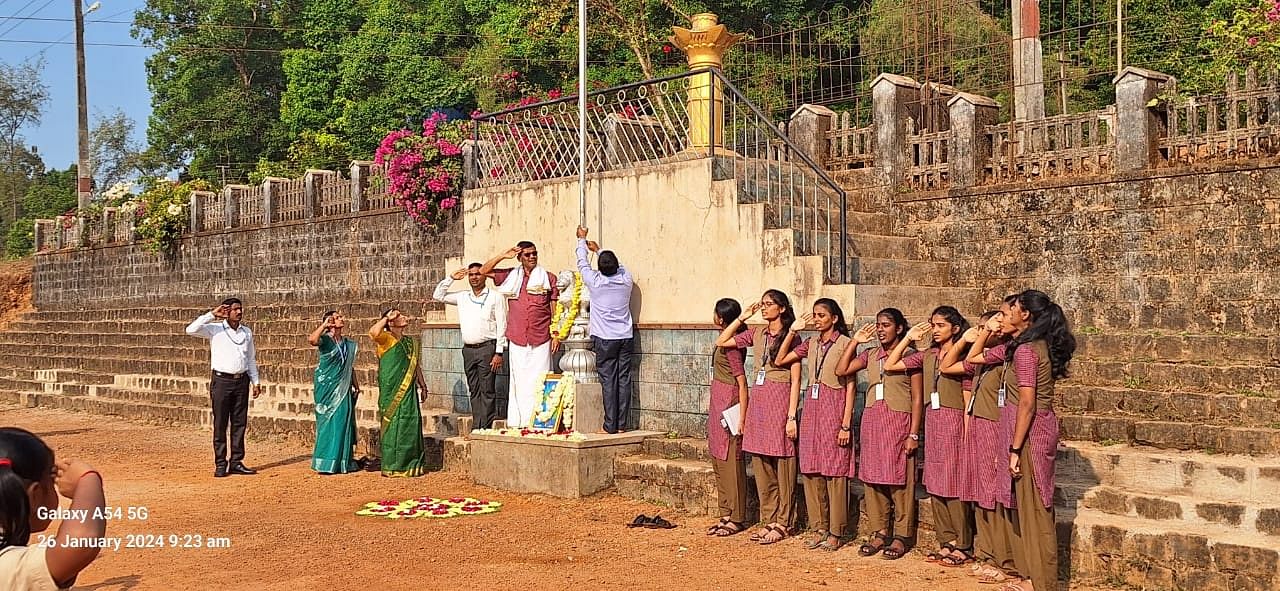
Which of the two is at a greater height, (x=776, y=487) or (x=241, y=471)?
(x=776, y=487)

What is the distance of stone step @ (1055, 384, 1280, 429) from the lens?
23.7ft

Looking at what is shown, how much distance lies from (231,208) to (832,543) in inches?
613

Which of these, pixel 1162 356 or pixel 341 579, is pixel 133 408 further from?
pixel 1162 356

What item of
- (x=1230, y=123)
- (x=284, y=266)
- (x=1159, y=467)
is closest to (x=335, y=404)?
(x=1159, y=467)

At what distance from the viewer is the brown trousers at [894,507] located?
6781mm

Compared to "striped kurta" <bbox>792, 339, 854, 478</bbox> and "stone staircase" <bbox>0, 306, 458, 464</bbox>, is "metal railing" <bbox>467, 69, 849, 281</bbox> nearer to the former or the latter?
"striped kurta" <bbox>792, 339, 854, 478</bbox>

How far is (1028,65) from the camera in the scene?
13250mm

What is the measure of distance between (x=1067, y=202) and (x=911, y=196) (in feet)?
4.96

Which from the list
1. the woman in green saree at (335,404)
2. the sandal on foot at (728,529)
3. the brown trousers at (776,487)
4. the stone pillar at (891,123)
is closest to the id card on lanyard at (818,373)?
the brown trousers at (776,487)

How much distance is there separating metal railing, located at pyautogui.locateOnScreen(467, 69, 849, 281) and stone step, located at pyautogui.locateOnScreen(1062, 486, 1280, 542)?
2.89 metres

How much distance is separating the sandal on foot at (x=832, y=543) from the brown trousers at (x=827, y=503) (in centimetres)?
2

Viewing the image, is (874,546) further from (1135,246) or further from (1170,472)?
(1135,246)

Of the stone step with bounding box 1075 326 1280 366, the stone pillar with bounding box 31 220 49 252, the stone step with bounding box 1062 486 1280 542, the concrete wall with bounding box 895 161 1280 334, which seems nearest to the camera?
the stone step with bounding box 1062 486 1280 542

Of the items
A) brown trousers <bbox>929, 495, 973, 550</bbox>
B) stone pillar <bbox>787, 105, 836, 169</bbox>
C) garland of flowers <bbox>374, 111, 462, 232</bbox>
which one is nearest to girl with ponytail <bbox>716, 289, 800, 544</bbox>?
brown trousers <bbox>929, 495, 973, 550</bbox>
